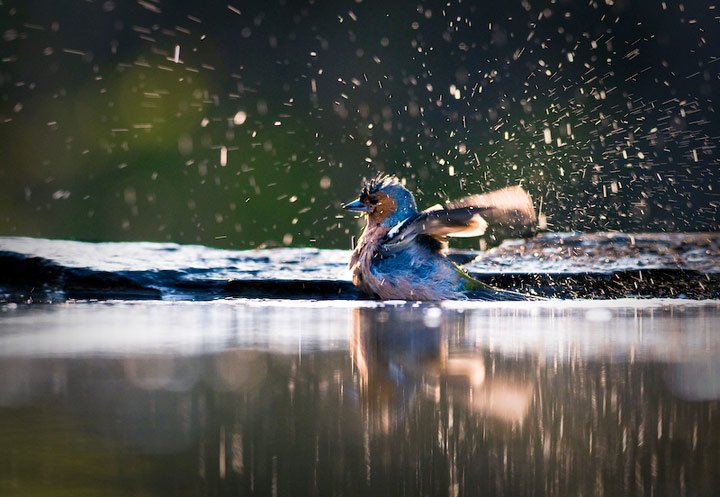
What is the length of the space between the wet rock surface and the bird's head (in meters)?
0.27

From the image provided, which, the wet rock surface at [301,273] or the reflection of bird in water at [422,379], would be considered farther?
the wet rock surface at [301,273]

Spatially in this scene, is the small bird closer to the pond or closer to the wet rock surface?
the wet rock surface

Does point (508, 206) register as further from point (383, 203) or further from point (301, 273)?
point (301, 273)

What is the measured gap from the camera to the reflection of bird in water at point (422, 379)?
3.43ft

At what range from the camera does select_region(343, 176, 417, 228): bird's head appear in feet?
13.2

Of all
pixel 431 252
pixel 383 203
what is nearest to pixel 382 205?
pixel 383 203

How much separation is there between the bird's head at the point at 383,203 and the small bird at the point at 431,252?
0.21 m

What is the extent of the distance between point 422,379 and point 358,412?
27 centimetres

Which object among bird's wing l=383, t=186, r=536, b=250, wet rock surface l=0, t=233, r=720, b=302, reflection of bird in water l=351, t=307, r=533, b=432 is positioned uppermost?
bird's wing l=383, t=186, r=536, b=250

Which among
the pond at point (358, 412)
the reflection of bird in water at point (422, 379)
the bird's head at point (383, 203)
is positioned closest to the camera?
the pond at point (358, 412)

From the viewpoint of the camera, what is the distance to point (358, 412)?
1013 mm

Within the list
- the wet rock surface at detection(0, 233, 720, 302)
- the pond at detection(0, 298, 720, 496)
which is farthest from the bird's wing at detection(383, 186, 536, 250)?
the pond at detection(0, 298, 720, 496)

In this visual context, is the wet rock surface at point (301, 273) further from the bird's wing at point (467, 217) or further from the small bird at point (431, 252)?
the bird's wing at point (467, 217)

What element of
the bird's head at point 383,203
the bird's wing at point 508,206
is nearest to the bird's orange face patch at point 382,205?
the bird's head at point 383,203
